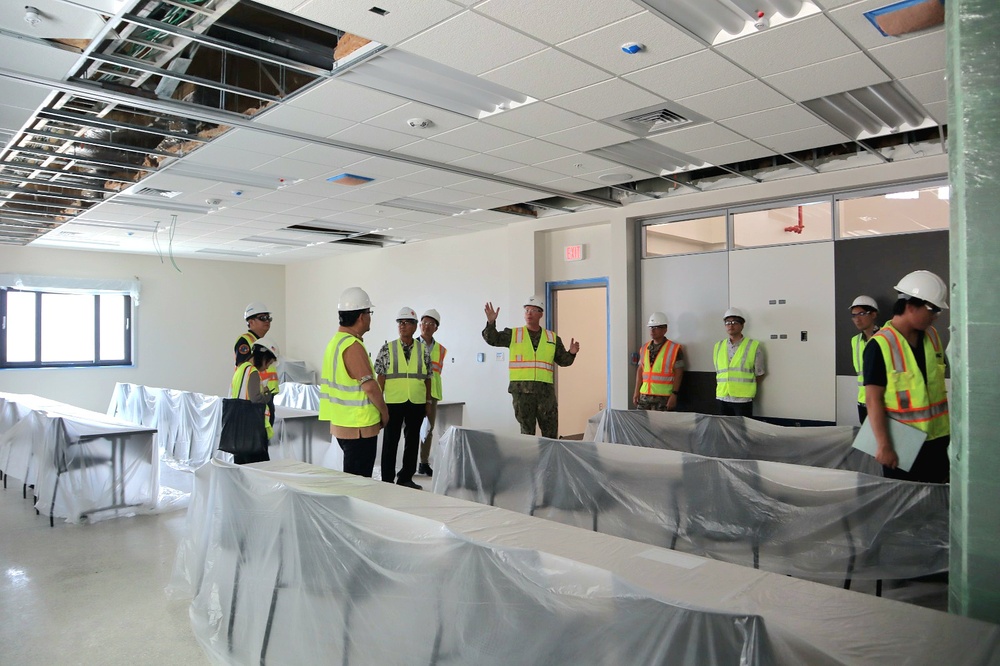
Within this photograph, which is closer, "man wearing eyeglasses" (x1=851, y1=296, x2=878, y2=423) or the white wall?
"man wearing eyeglasses" (x1=851, y1=296, x2=878, y2=423)

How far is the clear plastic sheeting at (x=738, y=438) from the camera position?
3.72m

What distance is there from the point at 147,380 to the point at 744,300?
31.9 ft

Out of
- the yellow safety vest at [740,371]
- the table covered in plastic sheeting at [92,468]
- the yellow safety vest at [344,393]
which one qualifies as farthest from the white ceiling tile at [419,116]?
the yellow safety vest at [740,371]

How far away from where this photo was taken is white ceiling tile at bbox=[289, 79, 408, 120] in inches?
165

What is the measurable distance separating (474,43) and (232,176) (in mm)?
3607

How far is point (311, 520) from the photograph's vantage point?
2.27m

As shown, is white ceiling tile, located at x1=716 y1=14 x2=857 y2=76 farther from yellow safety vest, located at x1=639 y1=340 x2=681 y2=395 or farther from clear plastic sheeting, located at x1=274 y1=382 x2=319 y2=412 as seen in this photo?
clear plastic sheeting, located at x1=274 y1=382 x2=319 y2=412

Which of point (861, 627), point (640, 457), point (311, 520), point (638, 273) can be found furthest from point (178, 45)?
point (638, 273)

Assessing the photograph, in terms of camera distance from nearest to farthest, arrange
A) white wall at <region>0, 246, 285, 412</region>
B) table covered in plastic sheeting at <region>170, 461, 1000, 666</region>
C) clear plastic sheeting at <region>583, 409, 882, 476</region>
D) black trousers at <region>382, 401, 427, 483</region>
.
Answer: table covered in plastic sheeting at <region>170, 461, 1000, 666</region> → clear plastic sheeting at <region>583, 409, 882, 476</region> → black trousers at <region>382, 401, 427, 483</region> → white wall at <region>0, 246, 285, 412</region>

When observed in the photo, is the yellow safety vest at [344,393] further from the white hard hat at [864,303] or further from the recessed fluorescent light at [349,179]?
the white hard hat at [864,303]

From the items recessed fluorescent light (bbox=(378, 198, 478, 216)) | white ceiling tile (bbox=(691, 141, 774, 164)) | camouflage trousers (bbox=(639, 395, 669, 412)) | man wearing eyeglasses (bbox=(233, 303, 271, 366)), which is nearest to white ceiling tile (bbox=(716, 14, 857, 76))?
white ceiling tile (bbox=(691, 141, 774, 164))

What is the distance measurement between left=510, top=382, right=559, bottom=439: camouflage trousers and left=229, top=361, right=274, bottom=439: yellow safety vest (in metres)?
2.16

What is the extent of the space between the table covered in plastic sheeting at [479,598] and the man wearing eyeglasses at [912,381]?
1.52m

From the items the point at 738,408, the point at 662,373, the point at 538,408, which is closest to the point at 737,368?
the point at 738,408
